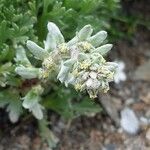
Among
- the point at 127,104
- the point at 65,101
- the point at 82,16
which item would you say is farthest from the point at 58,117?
the point at 82,16

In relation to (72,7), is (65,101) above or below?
below

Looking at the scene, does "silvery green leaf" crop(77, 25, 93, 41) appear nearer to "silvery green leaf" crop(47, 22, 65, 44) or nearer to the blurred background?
"silvery green leaf" crop(47, 22, 65, 44)

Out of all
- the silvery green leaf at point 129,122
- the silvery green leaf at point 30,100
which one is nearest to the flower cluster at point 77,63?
the silvery green leaf at point 30,100

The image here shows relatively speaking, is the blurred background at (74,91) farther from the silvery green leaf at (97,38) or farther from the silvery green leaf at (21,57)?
the silvery green leaf at (97,38)

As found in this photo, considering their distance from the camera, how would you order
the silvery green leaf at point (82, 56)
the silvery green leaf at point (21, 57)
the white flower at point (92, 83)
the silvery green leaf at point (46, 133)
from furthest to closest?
the silvery green leaf at point (46, 133)
the silvery green leaf at point (21, 57)
the silvery green leaf at point (82, 56)
the white flower at point (92, 83)

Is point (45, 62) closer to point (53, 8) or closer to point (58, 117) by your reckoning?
point (53, 8)

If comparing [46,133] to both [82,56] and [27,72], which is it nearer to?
[27,72]
